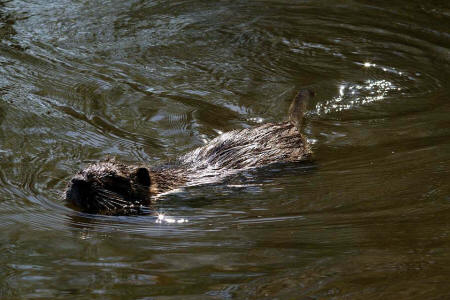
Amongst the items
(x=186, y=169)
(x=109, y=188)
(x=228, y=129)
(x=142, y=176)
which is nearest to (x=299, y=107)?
(x=228, y=129)

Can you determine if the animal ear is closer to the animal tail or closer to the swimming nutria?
Answer: the swimming nutria

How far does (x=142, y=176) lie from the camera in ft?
17.0

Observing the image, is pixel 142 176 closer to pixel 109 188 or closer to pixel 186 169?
pixel 109 188

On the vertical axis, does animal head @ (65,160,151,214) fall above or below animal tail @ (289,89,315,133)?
below

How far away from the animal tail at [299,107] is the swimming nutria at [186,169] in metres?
0.07

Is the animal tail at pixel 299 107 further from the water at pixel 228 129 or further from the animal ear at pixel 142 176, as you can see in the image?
the animal ear at pixel 142 176

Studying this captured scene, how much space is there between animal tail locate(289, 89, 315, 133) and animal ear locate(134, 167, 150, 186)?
1905mm

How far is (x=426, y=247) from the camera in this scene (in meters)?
3.67

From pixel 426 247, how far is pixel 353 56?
494cm

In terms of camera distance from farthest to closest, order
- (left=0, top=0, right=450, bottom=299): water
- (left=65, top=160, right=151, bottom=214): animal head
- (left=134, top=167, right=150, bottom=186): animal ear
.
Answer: (left=134, top=167, right=150, bottom=186): animal ear
(left=65, top=160, right=151, bottom=214): animal head
(left=0, top=0, right=450, bottom=299): water

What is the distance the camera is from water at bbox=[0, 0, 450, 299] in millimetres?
3531

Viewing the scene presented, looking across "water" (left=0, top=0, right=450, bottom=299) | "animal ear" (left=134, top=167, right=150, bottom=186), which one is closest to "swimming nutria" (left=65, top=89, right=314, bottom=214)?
"animal ear" (left=134, top=167, right=150, bottom=186)

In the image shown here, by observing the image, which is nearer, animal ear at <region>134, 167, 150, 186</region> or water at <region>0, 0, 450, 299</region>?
water at <region>0, 0, 450, 299</region>

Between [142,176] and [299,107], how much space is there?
7.20 feet
